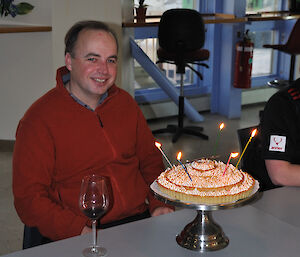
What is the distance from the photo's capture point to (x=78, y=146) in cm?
198

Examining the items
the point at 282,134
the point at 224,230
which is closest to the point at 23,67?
the point at 282,134

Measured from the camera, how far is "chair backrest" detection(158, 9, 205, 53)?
4.36 meters

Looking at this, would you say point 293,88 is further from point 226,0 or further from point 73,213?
point 226,0

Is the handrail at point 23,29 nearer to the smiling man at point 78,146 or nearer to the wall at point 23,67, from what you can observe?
the wall at point 23,67

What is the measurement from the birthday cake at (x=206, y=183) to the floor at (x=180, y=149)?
112 centimetres

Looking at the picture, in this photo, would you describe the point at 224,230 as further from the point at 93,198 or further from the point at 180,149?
A: the point at 180,149

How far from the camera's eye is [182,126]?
16.6ft

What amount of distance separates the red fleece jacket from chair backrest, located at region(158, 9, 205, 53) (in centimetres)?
232

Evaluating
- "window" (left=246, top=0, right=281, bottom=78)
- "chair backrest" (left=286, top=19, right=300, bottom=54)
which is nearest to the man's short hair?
"chair backrest" (left=286, top=19, right=300, bottom=54)

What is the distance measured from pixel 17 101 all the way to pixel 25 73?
261 millimetres

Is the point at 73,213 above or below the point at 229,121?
above

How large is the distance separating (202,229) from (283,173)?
579mm

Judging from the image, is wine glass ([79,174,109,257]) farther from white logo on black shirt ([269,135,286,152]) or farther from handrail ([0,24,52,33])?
handrail ([0,24,52,33])

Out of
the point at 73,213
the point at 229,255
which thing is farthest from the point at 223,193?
the point at 73,213
